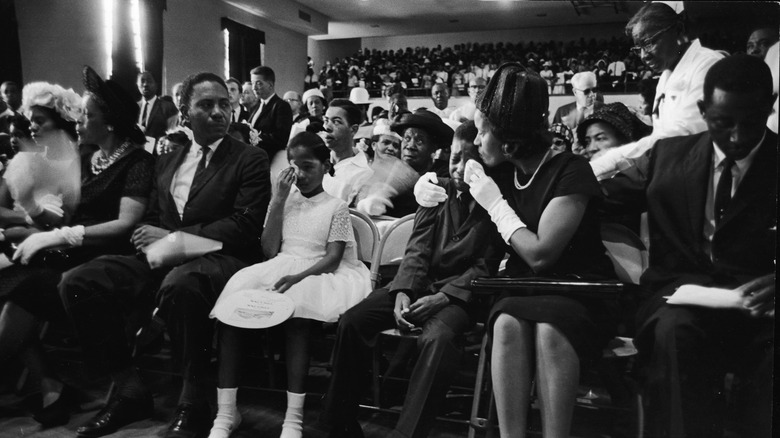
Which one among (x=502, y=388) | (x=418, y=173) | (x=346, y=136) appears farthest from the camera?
(x=346, y=136)

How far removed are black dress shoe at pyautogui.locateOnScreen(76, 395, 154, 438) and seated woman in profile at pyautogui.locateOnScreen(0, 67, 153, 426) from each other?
0.65 feet

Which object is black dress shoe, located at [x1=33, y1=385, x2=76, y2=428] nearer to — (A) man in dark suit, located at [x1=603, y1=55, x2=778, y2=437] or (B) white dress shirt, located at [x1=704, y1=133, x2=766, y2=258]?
(A) man in dark suit, located at [x1=603, y1=55, x2=778, y2=437]

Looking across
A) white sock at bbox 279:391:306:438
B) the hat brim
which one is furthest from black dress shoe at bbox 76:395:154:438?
the hat brim

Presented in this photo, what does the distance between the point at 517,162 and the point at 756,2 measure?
2.71 feet

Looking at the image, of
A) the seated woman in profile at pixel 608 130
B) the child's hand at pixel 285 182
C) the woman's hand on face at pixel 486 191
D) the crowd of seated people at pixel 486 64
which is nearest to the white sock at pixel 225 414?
the child's hand at pixel 285 182

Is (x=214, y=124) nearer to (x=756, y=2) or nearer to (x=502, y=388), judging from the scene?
(x=502, y=388)

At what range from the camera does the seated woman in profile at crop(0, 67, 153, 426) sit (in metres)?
2.71

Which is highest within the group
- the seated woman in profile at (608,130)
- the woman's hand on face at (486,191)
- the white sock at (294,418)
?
the seated woman in profile at (608,130)

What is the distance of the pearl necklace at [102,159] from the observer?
2795 mm

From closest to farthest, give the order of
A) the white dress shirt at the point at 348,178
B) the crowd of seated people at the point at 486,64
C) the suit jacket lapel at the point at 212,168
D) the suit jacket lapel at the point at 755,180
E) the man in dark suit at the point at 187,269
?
1. the suit jacket lapel at the point at 755,180
2. the crowd of seated people at the point at 486,64
3. the man in dark suit at the point at 187,269
4. the suit jacket lapel at the point at 212,168
5. the white dress shirt at the point at 348,178

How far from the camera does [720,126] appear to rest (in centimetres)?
182

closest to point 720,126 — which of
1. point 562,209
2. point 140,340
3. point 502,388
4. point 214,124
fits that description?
point 562,209

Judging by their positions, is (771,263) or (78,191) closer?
(771,263)

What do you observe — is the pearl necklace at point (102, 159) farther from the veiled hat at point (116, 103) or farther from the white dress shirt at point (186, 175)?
the white dress shirt at point (186, 175)
